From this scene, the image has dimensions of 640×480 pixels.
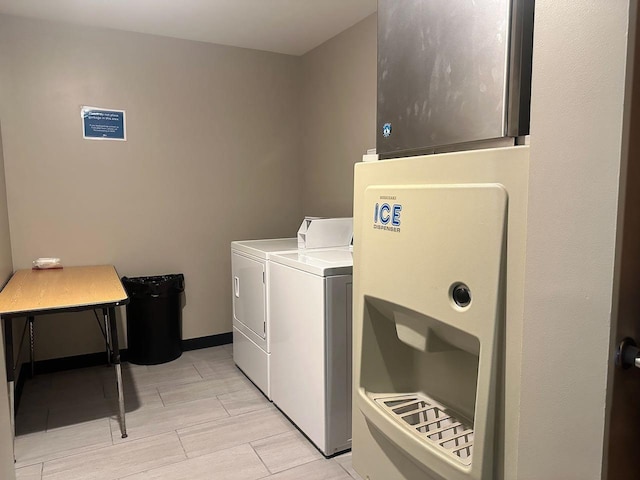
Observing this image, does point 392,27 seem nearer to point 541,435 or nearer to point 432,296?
point 432,296

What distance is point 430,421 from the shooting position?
1328 mm

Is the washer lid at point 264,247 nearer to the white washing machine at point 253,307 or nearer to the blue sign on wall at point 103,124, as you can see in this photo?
the white washing machine at point 253,307

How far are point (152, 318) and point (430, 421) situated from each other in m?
2.48

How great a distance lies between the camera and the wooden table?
2123 millimetres

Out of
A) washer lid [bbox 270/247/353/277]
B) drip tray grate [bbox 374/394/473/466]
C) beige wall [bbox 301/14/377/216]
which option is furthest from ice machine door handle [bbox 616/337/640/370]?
beige wall [bbox 301/14/377/216]

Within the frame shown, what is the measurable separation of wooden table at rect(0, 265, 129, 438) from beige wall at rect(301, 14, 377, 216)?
161 cm

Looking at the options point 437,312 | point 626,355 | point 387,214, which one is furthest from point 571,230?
point 387,214

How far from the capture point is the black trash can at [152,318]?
3.28 metres

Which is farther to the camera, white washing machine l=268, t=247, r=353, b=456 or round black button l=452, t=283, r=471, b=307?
white washing machine l=268, t=247, r=353, b=456

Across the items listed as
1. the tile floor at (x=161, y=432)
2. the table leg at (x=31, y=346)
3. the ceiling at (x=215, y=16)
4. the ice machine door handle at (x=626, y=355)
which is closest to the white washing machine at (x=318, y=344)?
the tile floor at (x=161, y=432)

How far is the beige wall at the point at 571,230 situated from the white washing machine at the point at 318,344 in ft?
4.07

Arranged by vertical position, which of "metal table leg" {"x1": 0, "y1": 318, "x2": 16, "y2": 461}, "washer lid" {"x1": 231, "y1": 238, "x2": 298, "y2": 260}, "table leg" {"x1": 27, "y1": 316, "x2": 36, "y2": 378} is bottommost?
"table leg" {"x1": 27, "y1": 316, "x2": 36, "y2": 378}

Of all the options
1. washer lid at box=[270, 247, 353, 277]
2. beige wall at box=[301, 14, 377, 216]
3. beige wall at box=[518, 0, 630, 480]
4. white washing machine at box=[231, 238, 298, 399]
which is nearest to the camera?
beige wall at box=[518, 0, 630, 480]

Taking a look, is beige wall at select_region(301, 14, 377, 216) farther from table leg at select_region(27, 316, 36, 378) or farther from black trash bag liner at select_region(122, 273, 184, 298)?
table leg at select_region(27, 316, 36, 378)
